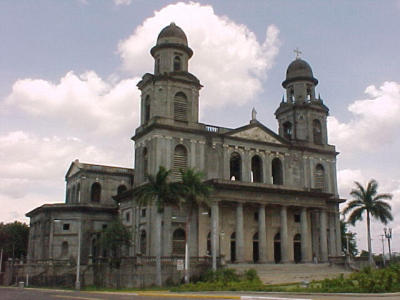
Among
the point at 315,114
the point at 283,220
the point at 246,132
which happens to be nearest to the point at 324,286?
the point at 283,220

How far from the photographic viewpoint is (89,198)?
210 ft

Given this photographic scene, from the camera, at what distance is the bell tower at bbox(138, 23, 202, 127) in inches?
2080

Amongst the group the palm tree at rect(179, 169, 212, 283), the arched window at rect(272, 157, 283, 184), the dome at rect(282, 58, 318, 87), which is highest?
the dome at rect(282, 58, 318, 87)

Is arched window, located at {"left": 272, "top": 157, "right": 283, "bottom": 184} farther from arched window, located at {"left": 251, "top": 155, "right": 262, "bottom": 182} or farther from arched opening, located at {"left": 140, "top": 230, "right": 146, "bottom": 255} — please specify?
arched opening, located at {"left": 140, "top": 230, "right": 146, "bottom": 255}

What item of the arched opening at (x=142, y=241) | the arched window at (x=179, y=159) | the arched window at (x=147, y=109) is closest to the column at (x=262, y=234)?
the arched window at (x=179, y=159)

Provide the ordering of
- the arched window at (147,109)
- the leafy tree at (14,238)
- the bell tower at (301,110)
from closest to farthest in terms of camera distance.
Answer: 1. the arched window at (147,109)
2. the bell tower at (301,110)
3. the leafy tree at (14,238)

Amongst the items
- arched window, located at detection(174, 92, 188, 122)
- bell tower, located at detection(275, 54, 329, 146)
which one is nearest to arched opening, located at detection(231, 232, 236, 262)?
arched window, located at detection(174, 92, 188, 122)

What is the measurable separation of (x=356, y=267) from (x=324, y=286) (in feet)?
89.1

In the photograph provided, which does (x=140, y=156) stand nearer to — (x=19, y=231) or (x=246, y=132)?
(x=246, y=132)

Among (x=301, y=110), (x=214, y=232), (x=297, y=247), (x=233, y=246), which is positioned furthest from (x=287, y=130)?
(x=214, y=232)

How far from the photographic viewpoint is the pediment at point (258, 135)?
5547 cm

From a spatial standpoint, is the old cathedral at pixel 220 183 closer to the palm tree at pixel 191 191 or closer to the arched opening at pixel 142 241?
the arched opening at pixel 142 241

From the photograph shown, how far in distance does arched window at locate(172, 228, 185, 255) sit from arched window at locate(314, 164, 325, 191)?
19586mm

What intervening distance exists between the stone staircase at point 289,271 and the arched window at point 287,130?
19713 millimetres
